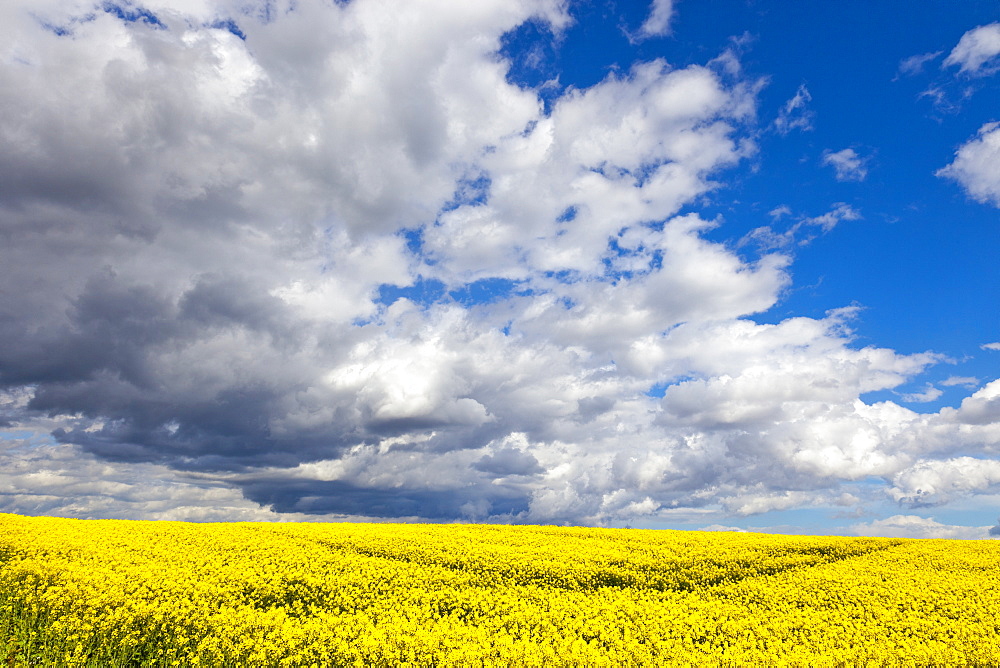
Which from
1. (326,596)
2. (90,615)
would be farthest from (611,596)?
(90,615)

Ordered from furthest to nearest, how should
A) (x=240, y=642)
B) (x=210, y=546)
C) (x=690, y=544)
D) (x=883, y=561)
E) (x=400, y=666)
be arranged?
1. (x=690, y=544)
2. (x=883, y=561)
3. (x=210, y=546)
4. (x=240, y=642)
5. (x=400, y=666)

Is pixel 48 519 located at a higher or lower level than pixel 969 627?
higher

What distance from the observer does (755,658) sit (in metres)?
17.8

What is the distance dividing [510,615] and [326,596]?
748 cm

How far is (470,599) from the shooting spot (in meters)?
24.0

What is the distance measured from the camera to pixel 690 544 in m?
37.0

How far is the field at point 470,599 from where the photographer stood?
17328mm

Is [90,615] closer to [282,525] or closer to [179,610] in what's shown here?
[179,610]

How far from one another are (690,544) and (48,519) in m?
41.1

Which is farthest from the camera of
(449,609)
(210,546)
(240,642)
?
(210,546)

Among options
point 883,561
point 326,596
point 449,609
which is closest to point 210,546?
point 326,596

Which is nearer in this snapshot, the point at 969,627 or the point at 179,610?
the point at 179,610

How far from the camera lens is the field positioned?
17328 mm

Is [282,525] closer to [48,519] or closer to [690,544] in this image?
[48,519]
